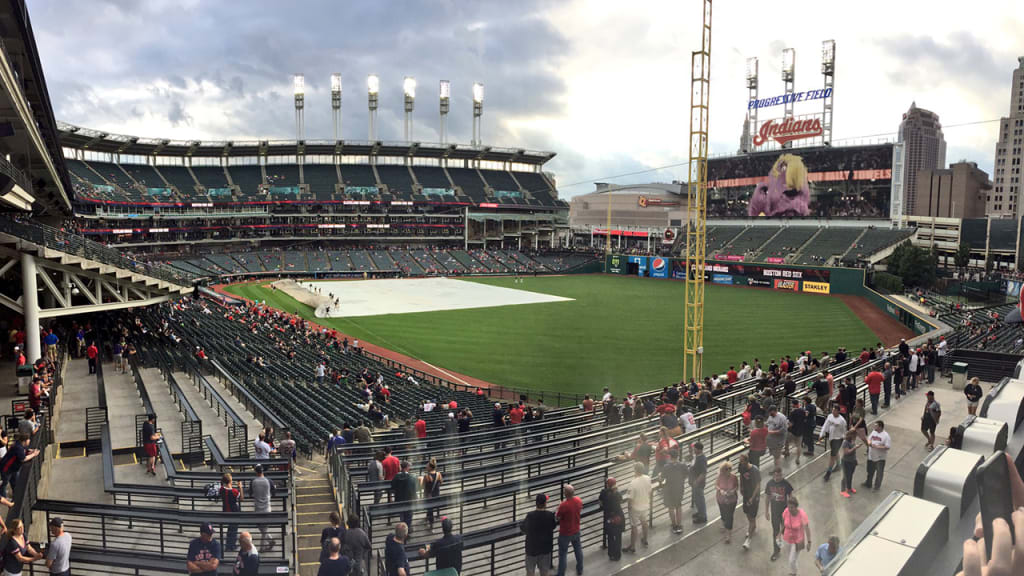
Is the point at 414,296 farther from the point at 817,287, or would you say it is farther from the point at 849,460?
the point at 849,460

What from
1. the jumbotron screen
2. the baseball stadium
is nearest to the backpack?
the baseball stadium

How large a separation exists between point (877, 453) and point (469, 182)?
321ft

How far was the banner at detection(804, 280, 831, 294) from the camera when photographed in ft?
190

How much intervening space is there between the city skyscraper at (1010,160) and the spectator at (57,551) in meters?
165

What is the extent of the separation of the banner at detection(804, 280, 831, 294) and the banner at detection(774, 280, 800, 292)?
1.07 m

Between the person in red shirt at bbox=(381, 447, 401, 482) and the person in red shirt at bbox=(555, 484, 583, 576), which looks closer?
the person in red shirt at bbox=(555, 484, 583, 576)

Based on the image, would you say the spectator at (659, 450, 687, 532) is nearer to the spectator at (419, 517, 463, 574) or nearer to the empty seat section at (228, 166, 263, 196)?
the spectator at (419, 517, 463, 574)

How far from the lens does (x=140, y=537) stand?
29.0 feet

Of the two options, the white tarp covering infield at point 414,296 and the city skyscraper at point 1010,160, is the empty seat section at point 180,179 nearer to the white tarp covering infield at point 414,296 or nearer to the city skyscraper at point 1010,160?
the white tarp covering infield at point 414,296

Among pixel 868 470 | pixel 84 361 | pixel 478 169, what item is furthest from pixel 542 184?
pixel 868 470

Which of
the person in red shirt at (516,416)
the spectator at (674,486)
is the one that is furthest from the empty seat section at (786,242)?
the spectator at (674,486)

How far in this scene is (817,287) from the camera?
193ft

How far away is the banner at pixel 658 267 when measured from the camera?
73938 millimetres

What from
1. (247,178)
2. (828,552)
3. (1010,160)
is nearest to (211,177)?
(247,178)
